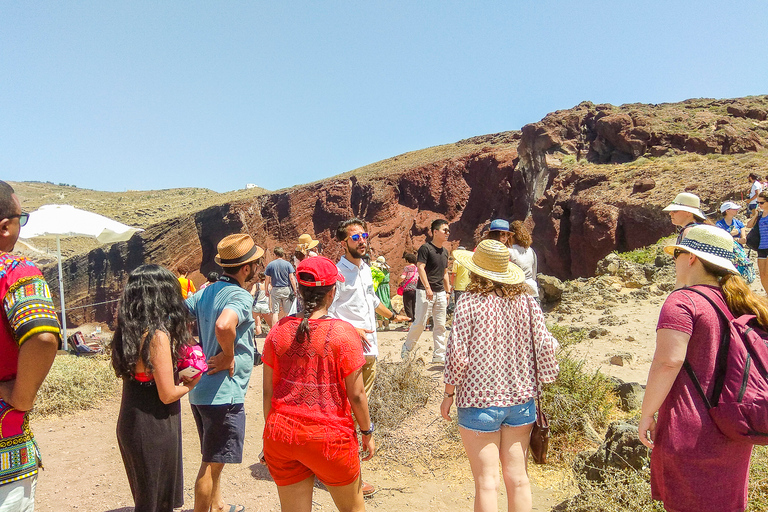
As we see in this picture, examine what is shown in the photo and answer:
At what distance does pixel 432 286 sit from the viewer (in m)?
6.91

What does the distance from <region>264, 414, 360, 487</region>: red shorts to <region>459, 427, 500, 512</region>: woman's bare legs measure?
2.10 feet

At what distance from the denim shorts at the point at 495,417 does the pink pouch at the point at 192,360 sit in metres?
1.38

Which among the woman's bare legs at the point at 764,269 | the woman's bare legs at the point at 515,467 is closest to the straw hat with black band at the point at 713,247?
the woman's bare legs at the point at 515,467

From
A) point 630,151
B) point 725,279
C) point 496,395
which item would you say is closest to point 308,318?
point 496,395

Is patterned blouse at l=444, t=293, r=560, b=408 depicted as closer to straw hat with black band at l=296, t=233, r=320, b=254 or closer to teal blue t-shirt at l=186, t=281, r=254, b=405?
teal blue t-shirt at l=186, t=281, r=254, b=405

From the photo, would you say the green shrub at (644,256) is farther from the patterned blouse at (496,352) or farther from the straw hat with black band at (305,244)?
the patterned blouse at (496,352)

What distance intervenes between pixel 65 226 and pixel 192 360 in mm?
9467

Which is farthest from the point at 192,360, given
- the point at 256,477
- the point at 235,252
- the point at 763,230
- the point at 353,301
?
the point at 763,230

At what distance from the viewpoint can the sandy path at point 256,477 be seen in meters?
3.97

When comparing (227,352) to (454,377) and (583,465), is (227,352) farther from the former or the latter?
(583,465)

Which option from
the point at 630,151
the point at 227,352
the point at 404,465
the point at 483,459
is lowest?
the point at 404,465

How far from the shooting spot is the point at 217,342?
10.7 ft

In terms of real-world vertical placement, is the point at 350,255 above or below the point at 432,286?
above

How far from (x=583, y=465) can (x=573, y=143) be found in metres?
22.7
